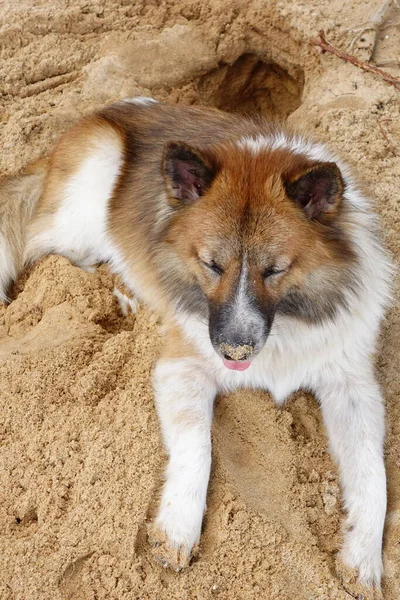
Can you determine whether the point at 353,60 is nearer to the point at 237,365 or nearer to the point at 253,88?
the point at 253,88

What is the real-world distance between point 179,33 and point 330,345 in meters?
2.88

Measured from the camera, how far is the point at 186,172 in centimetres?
279

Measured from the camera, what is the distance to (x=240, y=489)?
9.66 feet

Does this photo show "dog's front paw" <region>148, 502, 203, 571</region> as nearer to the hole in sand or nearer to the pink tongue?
the pink tongue

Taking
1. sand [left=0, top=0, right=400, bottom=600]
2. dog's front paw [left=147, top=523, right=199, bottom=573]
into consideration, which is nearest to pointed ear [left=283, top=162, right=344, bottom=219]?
sand [left=0, top=0, right=400, bottom=600]

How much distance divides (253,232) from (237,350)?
478 mm

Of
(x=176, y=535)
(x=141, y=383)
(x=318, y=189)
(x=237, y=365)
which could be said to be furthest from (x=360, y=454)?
(x=318, y=189)

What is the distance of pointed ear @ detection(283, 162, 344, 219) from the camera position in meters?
2.58

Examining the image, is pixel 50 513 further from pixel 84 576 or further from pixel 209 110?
pixel 209 110

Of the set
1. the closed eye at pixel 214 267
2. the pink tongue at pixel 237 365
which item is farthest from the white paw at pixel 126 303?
the closed eye at pixel 214 267

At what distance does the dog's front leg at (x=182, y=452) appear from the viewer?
275 cm

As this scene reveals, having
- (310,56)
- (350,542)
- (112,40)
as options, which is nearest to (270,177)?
(350,542)

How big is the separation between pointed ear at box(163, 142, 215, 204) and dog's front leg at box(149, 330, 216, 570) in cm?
85

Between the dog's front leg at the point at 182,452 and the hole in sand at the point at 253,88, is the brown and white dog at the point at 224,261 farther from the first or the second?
the hole in sand at the point at 253,88
